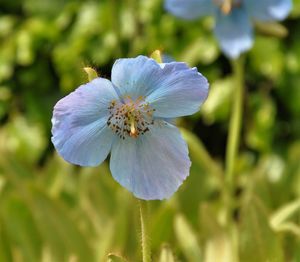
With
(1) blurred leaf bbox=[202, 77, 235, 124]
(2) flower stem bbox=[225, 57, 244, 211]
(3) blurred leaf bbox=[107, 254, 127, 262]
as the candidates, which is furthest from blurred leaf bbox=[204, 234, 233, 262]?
(1) blurred leaf bbox=[202, 77, 235, 124]

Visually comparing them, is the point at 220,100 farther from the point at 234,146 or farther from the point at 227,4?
the point at 227,4

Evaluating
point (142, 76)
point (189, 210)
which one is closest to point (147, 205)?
point (142, 76)

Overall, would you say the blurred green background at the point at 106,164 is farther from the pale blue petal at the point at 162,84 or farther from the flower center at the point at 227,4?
the pale blue petal at the point at 162,84

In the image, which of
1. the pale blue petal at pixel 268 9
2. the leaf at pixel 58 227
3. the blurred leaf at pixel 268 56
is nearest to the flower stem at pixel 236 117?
the pale blue petal at pixel 268 9

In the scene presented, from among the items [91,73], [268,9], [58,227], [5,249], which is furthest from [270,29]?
[91,73]

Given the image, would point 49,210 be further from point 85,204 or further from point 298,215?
point 298,215

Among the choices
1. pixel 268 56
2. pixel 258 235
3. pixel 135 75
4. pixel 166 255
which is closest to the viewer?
pixel 135 75

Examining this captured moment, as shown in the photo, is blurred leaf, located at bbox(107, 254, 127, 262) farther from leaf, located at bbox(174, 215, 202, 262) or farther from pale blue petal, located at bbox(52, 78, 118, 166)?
leaf, located at bbox(174, 215, 202, 262)
